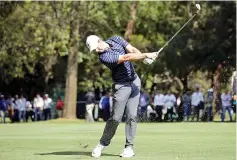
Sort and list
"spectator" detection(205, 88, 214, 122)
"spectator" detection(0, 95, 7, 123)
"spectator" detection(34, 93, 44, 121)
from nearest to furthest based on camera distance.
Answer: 1. "spectator" detection(205, 88, 214, 122)
2. "spectator" detection(0, 95, 7, 123)
3. "spectator" detection(34, 93, 44, 121)

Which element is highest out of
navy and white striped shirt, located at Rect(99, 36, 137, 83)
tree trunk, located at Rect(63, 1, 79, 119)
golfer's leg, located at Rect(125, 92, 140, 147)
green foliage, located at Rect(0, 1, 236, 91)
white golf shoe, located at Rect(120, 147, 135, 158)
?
green foliage, located at Rect(0, 1, 236, 91)

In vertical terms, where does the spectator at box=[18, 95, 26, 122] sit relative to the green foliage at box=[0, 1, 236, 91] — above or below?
below

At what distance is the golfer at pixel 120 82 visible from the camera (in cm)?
1290

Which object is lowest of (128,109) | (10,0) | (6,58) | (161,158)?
(161,158)

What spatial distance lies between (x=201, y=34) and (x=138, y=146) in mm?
40715

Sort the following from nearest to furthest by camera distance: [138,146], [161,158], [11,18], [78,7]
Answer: [161,158] → [138,146] → [78,7] → [11,18]

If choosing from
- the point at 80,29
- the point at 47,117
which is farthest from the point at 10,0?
the point at 47,117

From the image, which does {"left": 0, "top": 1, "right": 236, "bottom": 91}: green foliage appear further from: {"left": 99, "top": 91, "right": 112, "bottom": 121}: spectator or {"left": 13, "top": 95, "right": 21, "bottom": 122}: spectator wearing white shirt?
{"left": 99, "top": 91, "right": 112, "bottom": 121}: spectator

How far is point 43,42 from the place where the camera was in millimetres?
47781

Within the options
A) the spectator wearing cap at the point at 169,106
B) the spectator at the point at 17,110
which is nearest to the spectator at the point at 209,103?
the spectator wearing cap at the point at 169,106

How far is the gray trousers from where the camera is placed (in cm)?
1316

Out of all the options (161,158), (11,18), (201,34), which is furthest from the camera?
(201,34)

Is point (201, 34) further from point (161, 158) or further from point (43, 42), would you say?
point (161, 158)

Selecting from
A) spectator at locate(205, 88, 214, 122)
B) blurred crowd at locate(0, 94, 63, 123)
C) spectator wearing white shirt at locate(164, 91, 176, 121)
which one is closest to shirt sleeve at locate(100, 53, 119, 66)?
spectator at locate(205, 88, 214, 122)
